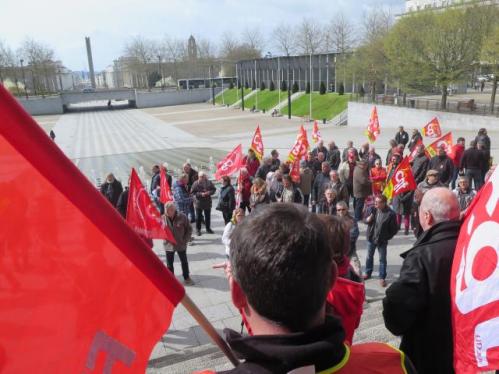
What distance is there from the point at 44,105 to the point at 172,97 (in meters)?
20.2

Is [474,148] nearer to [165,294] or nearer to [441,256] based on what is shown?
[441,256]

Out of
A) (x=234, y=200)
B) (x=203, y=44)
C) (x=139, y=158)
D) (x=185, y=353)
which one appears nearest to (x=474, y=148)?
(x=234, y=200)

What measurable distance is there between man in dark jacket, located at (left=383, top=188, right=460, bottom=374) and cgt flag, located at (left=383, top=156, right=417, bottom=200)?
5534 mm

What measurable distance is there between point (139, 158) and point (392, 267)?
19.9m

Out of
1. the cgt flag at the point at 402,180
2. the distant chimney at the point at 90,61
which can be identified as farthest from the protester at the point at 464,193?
the distant chimney at the point at 90,61

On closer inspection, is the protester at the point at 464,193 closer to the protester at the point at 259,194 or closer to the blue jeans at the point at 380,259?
the blue jeans at the point at 380,259

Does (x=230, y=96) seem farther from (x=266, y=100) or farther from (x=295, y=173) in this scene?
(x=295, y=173)

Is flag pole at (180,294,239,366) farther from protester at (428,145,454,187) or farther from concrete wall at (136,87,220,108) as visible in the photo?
concrete wall at (136,87,220,108)

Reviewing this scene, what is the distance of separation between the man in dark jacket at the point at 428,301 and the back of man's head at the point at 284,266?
169cm

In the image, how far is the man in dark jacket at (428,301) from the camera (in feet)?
8.89

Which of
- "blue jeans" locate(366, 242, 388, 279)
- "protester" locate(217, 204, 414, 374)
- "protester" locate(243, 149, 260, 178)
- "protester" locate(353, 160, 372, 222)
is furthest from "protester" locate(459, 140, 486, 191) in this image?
"protester" locate(217, 204, 414, 374)

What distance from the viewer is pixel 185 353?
516 cm

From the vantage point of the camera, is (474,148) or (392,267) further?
(474,148)

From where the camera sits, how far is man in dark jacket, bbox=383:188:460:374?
2711 millimetres
